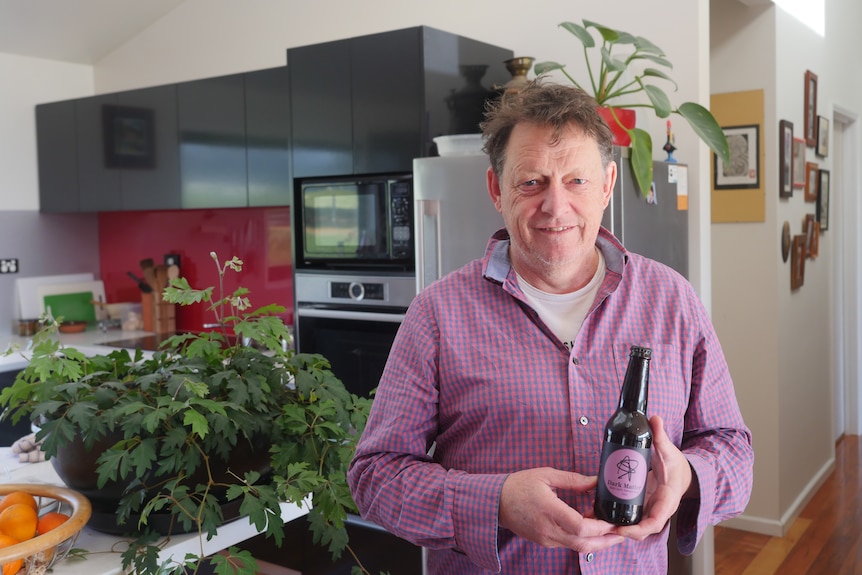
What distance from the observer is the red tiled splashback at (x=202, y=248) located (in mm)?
4641

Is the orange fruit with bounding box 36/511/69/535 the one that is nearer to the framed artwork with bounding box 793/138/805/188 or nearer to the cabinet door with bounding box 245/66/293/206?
the cabinet door with bounding box 245/66/293/206

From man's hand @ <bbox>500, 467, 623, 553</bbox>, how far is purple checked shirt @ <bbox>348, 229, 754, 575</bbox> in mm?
28

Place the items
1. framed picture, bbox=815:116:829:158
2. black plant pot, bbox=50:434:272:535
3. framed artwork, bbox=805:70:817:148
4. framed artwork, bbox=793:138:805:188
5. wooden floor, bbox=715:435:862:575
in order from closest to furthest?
black plant pot, bbox=50:434:272:535 < wooden floor, bbox=715:435:862:575 < framed artwork, bbox=793:138:805:188 < framed artwork, bbox=805:70:817:148 < framed picture, bbox=815:116:829:158

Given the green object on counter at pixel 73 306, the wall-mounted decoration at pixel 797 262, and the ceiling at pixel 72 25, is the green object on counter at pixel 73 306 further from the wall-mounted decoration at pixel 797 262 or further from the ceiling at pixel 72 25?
the wall-mounted decoration at pixel 797 262

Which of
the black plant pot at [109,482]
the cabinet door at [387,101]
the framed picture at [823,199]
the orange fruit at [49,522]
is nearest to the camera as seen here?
the orange fruit at [49,522]

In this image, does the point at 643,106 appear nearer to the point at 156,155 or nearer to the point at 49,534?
the point at 49,534

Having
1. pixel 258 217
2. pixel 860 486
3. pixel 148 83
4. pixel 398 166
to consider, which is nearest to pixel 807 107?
pixel 860 486

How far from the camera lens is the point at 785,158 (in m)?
4.11

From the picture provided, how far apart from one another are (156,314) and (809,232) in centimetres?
364

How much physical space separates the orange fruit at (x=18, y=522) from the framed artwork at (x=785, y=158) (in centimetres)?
364

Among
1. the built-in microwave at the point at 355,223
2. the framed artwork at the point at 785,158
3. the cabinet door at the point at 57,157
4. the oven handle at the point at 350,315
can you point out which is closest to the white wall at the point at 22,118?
the cabinet door at the point at 57,157

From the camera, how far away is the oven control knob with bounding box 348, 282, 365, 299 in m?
3.37

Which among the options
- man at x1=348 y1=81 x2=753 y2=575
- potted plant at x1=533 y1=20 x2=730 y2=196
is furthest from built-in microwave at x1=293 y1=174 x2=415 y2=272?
man at x1=348 y1=81 x2=753 y2=575

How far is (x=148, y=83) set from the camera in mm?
5000
